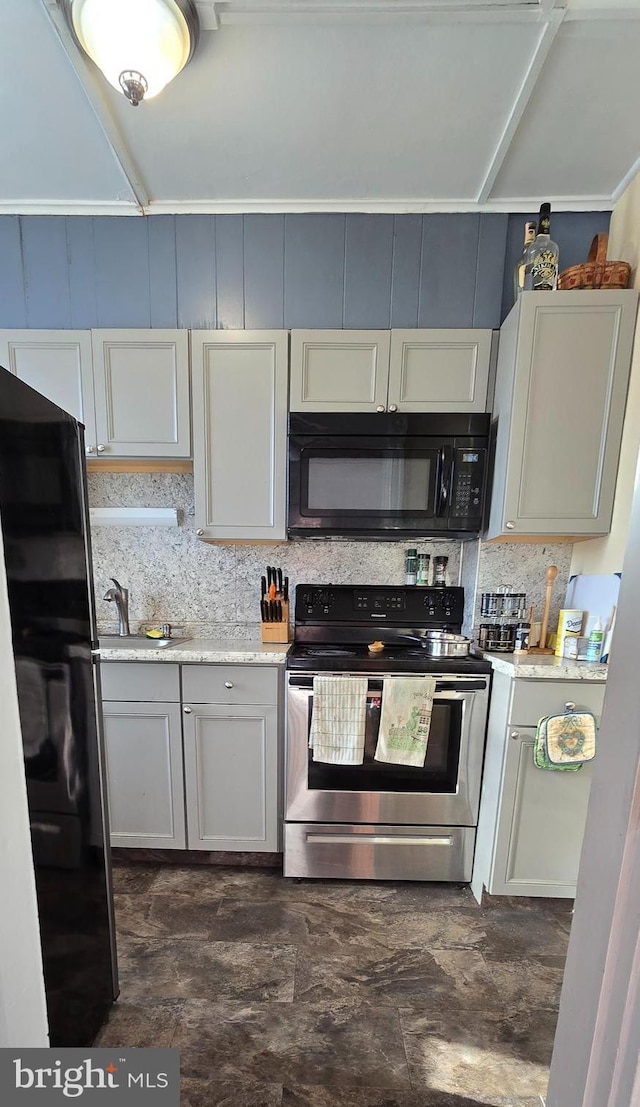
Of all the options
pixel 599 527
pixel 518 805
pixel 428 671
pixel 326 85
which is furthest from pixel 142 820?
pixel 326 85

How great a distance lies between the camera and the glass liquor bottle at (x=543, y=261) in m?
1.68

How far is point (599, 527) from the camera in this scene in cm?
174

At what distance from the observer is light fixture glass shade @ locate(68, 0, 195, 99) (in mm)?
1086

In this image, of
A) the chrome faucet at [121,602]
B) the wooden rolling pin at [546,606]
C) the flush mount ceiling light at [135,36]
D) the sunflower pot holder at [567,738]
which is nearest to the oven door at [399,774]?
the sunflower pot holder at [567,738]

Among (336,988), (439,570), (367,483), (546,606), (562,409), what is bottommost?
→ (336,988)

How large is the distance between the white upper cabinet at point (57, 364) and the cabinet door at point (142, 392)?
1.9 inches

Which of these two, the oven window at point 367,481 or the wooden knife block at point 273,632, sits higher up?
the oven window at point 367,481

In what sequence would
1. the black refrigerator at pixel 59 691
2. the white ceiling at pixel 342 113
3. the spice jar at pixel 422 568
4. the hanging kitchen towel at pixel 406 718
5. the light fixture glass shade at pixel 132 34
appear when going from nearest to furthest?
the black refrigerator at pixel 59 691 → the light fixture glass shade at pixel 132 34 → the white ceiling at pixel 342 113 → the hanging kitchen towel at pixel 406 718 → the spice jar at pixel 422 568

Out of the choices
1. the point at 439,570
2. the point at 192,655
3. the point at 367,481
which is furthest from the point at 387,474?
the point at 192,655

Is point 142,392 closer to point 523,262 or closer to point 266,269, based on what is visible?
point 266,269

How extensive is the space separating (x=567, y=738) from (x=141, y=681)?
5.39 ft

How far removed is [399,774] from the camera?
68.0 inches

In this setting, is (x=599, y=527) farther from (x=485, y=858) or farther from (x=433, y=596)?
(x=485, y=858)

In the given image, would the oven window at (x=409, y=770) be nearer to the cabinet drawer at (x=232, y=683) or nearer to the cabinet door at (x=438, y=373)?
the cabinet drawer at (x=232, y=683)
